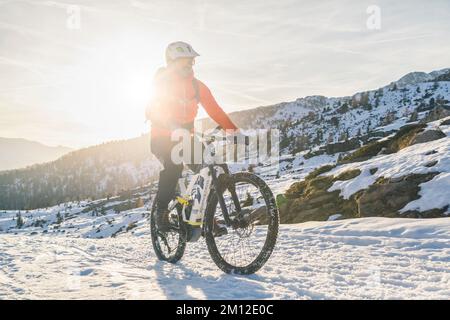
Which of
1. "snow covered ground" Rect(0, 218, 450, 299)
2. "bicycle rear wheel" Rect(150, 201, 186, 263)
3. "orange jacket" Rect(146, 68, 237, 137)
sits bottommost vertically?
"snow covered ground" Rect(0, 218, 450, 299)

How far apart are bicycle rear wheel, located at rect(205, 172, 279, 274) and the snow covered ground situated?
0.25 m

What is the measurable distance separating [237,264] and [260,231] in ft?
2.06

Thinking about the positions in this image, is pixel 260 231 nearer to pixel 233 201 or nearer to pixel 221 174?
pixel 233 201

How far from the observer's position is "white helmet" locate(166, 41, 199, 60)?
5926 mm

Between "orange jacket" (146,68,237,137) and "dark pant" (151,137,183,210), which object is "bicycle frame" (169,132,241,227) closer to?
"dark pant" (151,137,183,210)

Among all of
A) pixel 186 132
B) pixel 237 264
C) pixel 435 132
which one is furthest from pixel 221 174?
pixel 435 132

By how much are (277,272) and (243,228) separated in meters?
0.77

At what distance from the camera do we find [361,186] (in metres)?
15.2

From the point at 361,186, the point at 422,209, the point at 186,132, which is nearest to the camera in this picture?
the point at 186,132

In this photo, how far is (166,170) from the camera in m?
6.21

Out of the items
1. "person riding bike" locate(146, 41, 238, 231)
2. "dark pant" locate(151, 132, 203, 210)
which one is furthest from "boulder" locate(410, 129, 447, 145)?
"dark pant" locate(151, 132, 203, 210)

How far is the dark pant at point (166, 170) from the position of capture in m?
6.15

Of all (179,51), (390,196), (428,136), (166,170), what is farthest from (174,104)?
(428,136)
